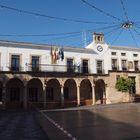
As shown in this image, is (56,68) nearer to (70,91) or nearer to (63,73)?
(63,73)

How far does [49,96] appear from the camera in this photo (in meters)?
37.1

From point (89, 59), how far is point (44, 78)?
26.1 ft

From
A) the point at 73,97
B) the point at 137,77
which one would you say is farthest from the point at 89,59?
the point at 137,77

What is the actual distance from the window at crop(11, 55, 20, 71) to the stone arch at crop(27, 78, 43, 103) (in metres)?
2.96

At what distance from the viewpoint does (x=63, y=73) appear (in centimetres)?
3603

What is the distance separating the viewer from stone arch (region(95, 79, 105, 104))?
131 ft

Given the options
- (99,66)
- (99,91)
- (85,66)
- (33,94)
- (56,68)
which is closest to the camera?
(33,94)

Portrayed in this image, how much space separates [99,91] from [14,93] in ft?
42.5

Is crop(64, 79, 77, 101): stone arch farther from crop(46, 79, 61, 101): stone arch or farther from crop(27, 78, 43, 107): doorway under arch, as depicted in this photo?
crop(27, 78, 43, 107): doorway under arch

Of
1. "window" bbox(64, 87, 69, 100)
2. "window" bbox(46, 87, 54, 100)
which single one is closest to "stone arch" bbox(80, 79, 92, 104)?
"window" bbox(64, 87, 69, 100)

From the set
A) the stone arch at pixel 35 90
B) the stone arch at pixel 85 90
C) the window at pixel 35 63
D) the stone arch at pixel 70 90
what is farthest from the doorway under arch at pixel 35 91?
the stone arch at pixel 85 90

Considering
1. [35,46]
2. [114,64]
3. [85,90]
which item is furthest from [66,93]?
[114,64]

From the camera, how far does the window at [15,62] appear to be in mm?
33781

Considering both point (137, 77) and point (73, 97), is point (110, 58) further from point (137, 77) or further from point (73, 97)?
point (73, 97)
